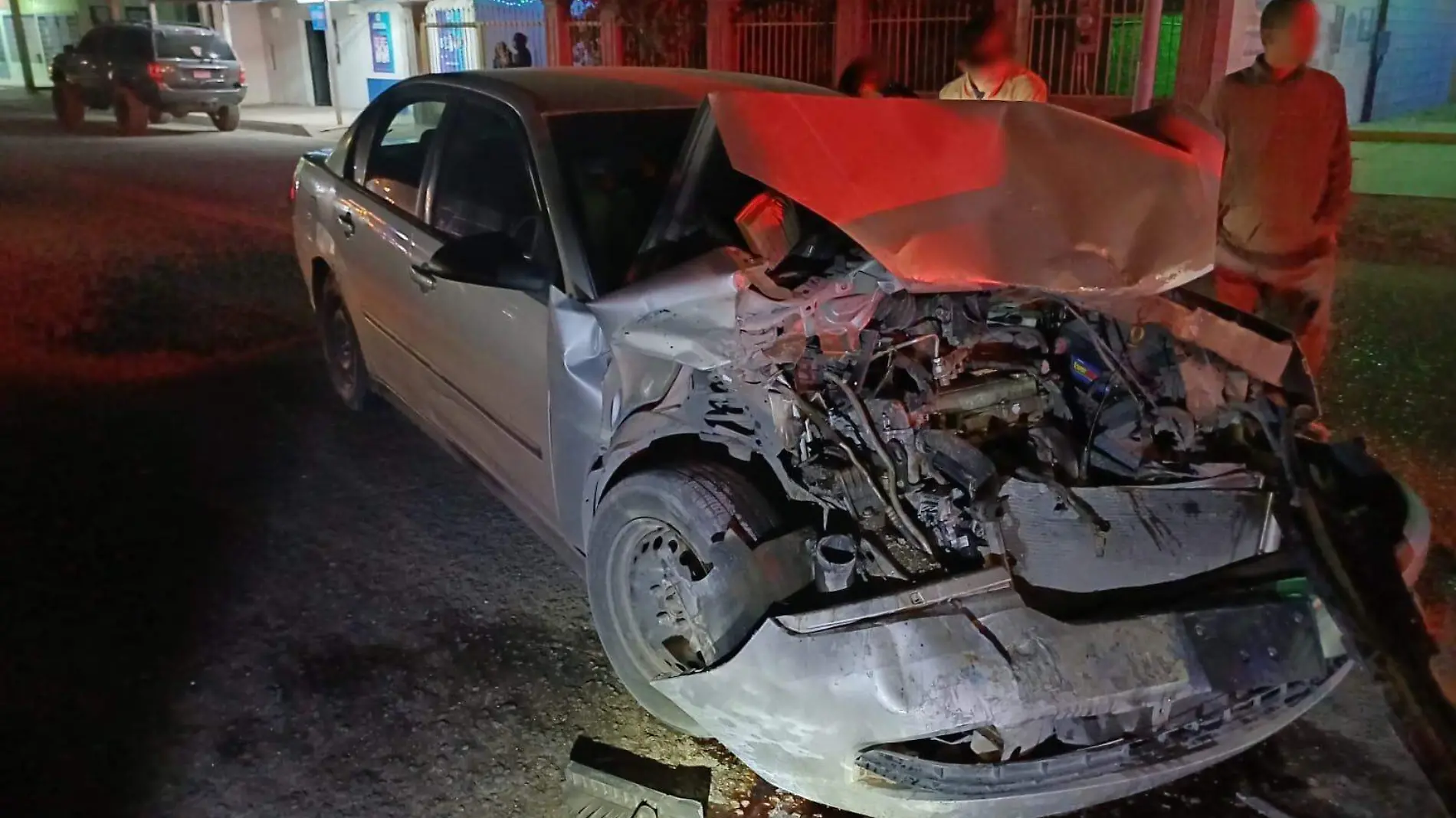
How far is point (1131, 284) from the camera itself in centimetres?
252

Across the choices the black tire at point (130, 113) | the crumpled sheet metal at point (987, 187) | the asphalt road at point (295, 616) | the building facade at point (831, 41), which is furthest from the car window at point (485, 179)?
the black tire at point (130, 113)

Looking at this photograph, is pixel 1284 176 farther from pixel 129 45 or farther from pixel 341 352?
pixel 129 45

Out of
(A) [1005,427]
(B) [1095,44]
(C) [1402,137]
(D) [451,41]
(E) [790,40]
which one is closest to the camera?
(A) [1005,427]

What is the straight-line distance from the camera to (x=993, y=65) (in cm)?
464

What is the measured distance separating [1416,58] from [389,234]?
728 inches

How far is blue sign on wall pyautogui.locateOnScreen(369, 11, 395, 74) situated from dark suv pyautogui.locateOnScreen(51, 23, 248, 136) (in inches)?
135

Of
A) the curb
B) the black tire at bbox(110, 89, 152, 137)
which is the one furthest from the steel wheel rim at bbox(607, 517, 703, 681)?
the black tire at bbox(110, 89, 152, 137)

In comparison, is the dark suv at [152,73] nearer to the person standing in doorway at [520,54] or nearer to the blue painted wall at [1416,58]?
the person standing in doorway at [520,54]

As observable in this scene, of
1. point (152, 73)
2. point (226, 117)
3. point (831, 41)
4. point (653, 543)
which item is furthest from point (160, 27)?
point (653, 543)

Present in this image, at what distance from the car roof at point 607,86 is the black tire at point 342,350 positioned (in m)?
1.40

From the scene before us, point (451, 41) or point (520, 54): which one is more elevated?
point (451, 41)

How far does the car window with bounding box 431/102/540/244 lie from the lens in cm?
350

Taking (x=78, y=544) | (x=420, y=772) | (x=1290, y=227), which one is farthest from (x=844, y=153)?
(x=78, y=544)

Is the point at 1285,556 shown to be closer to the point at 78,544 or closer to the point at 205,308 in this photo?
the point at 78,544
